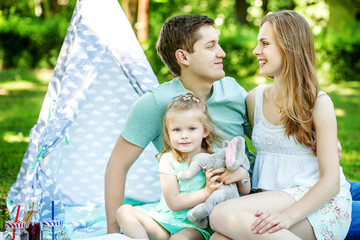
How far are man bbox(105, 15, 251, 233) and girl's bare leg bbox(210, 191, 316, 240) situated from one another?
0.51 m

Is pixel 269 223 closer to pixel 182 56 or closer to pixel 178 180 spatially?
pixel 178 180


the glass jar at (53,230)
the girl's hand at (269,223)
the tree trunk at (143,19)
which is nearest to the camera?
the girl's hand at (269,223)

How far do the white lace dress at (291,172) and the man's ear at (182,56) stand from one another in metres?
0.46

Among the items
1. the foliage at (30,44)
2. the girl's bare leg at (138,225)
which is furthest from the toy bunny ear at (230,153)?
the foliage at (30,44)

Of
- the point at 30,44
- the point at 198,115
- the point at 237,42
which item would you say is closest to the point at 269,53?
the point at 198,115

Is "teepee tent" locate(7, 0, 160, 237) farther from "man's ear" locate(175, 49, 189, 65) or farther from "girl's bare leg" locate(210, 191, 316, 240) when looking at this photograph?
"girl's bare leg" locate(210, 191, 316, 240)

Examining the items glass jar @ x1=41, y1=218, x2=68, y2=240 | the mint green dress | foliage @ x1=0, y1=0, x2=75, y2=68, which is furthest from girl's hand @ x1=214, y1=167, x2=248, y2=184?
foliage @ x1=0, y1=0, x2=75, y2=68

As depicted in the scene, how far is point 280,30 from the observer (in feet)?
8.43

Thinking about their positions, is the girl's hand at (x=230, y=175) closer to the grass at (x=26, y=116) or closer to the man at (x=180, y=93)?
the man at (x=180, y=93)

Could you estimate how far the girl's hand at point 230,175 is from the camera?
2588 mm

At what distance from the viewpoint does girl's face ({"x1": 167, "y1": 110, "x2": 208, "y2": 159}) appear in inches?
104

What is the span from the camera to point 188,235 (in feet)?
8.69

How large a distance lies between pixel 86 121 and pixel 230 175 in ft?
5.18

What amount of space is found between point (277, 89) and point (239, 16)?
12420 millimetres
